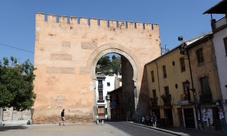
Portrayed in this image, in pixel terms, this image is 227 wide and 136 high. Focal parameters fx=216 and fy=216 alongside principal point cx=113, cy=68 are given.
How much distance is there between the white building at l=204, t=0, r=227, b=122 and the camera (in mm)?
11898

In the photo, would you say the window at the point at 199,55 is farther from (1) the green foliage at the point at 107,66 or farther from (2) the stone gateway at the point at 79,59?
(1) the green foliage at the point at 107,66

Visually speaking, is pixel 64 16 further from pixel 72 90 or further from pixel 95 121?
pixel 95 121

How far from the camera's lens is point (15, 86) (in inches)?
506

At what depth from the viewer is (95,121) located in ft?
63.1

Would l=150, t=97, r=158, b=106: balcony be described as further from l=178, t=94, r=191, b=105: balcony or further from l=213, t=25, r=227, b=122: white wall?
l=213, t=25, r=227, b=122: white wall

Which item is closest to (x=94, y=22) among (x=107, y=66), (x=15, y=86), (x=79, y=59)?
(x=79, y=59)

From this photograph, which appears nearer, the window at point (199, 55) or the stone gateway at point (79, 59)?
the window at point (199, 55)

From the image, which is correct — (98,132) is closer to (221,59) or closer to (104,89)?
(221,59)

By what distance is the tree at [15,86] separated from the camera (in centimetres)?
1241

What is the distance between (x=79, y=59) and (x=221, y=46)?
12.0 metres

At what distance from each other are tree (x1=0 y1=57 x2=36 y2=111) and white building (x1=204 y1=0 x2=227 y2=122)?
37.5ft

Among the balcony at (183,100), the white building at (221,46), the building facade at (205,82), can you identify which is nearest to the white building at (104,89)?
the balcony at (183,100)

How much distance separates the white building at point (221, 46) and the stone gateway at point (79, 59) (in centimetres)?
979

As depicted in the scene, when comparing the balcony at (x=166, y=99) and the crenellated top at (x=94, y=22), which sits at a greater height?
the crenellated top at (x=94, y=22)
